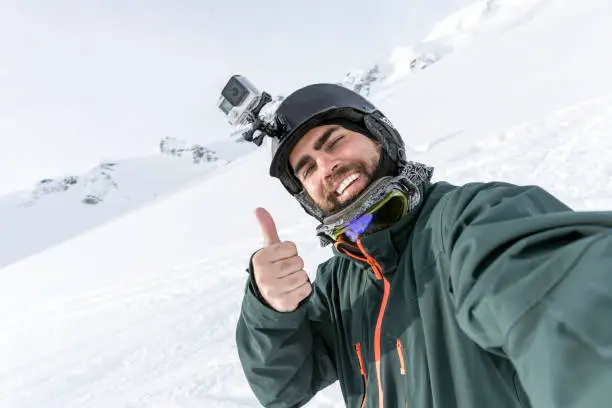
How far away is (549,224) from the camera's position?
110 centimetres

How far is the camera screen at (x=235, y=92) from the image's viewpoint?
97.4 inches

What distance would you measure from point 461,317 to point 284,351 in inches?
36.3

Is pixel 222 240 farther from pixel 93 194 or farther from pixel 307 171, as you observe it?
pixel 93 194

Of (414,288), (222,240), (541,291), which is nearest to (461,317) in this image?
(541,291)

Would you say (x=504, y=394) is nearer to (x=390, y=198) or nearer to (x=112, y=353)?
(x=390, y=198)

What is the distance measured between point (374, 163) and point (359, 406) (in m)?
1.11

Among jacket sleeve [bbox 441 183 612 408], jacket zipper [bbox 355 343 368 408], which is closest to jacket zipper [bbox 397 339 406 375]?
jacket zipper [bbox 355 343 368 408]

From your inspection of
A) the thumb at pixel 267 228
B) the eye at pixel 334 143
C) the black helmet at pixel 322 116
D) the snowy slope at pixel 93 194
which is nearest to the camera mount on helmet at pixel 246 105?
the black helmet at pixel 322 116

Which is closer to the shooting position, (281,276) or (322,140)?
(281,276)

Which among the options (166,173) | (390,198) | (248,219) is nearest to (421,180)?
(390,198)

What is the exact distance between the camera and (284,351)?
6.25 ft

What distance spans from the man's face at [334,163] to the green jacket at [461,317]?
1.09ft

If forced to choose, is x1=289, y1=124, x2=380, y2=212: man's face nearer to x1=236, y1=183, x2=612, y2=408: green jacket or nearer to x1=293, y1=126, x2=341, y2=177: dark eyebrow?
x1=293, y1=126, x2=341, y2=177: dark eyebrow

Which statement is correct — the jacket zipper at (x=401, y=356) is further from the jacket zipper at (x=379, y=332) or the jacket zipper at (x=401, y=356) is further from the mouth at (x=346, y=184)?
the mouth at (x=346, y=184)
